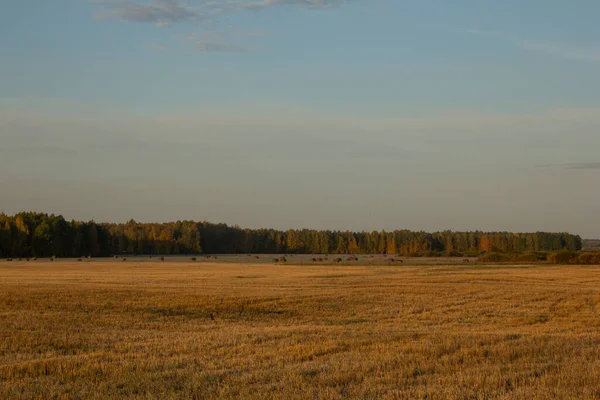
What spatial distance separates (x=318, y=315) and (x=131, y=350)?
584 inches

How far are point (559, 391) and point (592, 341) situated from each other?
7.73 metres

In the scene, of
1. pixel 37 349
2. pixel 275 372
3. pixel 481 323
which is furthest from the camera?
pixel 481 323

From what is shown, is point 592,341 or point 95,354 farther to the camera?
point 592,341

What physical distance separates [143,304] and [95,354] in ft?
53.1

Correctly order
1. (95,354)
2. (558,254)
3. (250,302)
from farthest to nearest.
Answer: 1. (558,254)
2. (250,302)
3. (95,354)

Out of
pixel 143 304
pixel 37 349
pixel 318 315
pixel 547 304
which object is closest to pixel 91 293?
pixel 143 304

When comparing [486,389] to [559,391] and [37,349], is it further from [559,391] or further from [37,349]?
[37,349]

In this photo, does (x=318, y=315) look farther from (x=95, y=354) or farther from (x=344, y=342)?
(x=95, y=354)

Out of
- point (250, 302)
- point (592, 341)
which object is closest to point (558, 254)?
point (250, 302)

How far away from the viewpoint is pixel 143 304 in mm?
32438

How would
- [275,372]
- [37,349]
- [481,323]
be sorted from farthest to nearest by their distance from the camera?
[481,323]
[37,349]
[275,372]

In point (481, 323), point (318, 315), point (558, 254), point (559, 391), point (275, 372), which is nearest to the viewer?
point (559, 391)

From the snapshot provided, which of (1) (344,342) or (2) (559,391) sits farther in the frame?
(1) (344,342)

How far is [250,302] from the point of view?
3456 cm
